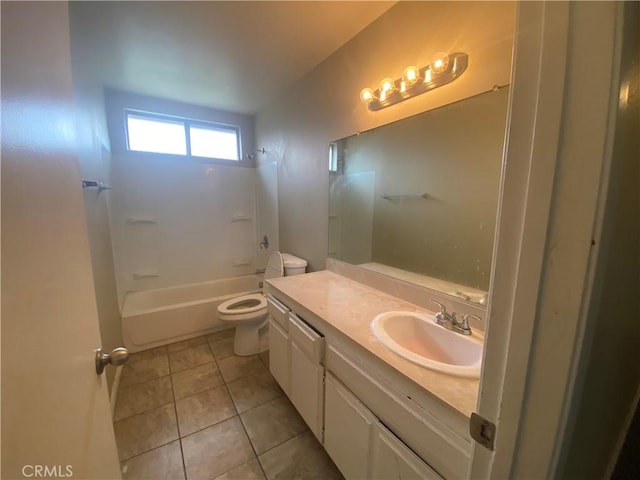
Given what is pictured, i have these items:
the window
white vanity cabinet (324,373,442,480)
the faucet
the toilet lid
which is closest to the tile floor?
white vanity cabinet (324,373,442,480)

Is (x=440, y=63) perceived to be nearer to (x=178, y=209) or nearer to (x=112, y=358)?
(x=112, y=358)

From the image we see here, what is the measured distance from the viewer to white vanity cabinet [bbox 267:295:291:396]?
1562 millimetres

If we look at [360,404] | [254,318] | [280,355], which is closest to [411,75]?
[360,404]

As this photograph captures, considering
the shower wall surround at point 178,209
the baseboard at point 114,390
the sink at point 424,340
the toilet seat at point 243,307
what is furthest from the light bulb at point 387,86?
the baseboard at point 114,390

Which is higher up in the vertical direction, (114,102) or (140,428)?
(114,102)

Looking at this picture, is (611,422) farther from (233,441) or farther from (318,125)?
(318,125)

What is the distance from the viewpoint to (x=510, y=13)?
3.19 feet

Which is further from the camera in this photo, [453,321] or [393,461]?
[453,321]

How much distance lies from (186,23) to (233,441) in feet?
8.57

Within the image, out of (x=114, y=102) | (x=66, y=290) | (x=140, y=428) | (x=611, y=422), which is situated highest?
(x=114, y=102)

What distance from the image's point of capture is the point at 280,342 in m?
1.64

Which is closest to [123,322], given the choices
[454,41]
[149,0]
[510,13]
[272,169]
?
[272,169]

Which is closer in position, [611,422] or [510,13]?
[611,422]

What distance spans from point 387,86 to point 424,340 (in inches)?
55.0
